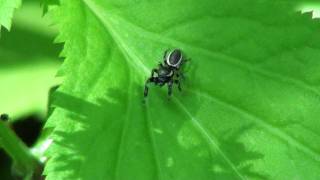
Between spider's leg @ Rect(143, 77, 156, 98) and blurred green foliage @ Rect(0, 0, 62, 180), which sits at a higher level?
spider's leg @ Rect(143, 77, 156, 98)

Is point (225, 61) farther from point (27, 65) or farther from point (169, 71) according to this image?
point (27, 65)

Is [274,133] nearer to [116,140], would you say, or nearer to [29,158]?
[116,140]

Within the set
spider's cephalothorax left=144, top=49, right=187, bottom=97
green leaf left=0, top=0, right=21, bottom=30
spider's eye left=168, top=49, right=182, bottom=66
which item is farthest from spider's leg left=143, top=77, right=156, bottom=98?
green leaf left=0, top=0, right=21, bottom=30

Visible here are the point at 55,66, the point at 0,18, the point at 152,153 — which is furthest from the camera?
the point at 55,66

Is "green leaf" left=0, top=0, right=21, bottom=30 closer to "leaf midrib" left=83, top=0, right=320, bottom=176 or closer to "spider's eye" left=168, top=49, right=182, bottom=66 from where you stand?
"leaf midrib" left=83, top=0, right=320, bottom=176

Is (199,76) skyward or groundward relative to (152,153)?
skyward

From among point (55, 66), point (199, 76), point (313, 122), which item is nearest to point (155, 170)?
point (199, 76)

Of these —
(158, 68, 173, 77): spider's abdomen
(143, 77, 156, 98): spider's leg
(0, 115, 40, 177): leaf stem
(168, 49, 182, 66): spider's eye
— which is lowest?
(0, 115, 40, 177): leaf stem

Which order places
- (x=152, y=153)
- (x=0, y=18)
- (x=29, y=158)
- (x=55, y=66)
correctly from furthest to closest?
Answer: (x=55, y=66), (x=29, y=158), (x=152, y=153), (x=0, y=18)
